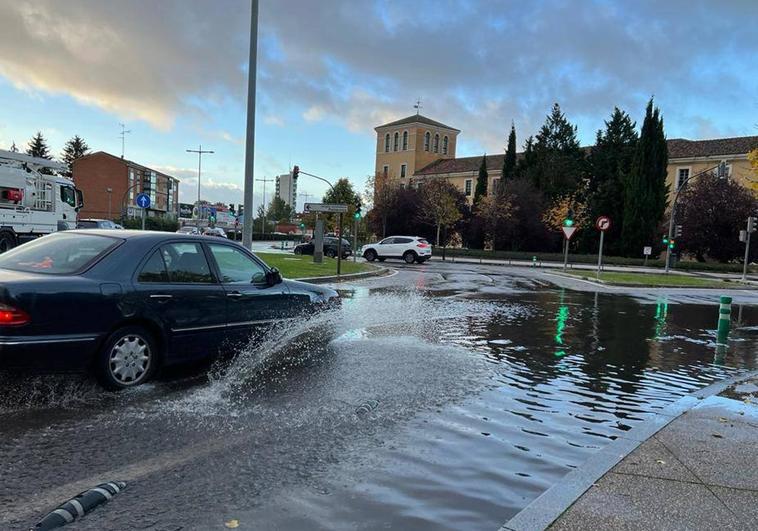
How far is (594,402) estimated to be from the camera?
6.08 metres

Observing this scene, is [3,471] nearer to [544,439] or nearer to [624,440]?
[544,439]

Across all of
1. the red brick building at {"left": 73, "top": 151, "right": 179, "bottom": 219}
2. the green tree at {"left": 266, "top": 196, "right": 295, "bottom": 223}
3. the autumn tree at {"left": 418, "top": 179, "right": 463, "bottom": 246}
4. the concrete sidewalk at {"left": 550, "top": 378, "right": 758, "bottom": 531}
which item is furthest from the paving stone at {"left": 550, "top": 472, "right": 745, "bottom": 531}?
the green tree at {"left": 266, "top": 196, "right": 295, "bottom": 223}

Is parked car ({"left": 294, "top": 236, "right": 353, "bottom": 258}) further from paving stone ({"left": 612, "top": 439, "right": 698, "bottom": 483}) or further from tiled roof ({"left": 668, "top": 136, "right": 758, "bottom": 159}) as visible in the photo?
tiled roof ({"left": 668, "top": 136, "right": 758, "bottom": 159})

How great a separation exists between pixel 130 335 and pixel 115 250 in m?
0.84

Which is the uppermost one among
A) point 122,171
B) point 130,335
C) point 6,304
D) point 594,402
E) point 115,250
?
point 122,171

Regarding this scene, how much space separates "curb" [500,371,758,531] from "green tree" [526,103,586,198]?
6133 cm

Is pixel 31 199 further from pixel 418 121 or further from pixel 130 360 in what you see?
pixel 418 121

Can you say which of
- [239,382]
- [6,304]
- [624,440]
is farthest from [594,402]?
[6,304]

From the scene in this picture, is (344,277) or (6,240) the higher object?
(6,240)

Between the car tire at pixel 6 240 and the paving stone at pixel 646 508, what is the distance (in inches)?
850

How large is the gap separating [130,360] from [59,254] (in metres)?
1.24

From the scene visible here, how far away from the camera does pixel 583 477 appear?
3.79 metres

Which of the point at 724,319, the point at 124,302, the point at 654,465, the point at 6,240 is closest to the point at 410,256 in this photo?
the point at 6,240

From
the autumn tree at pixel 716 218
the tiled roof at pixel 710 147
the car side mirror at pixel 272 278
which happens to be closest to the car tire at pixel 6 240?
the car side mirror at pixel 272 278
